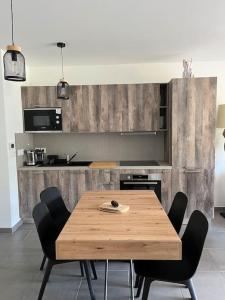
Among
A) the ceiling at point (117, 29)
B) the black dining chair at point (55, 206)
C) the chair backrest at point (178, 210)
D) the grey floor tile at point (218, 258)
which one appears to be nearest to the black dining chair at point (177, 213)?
the chair backrest at point (178, 210)

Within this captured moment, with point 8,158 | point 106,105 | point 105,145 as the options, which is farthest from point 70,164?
point 106,105

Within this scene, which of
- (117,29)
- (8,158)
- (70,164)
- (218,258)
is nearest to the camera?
(117,29)

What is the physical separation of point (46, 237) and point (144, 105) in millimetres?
2591

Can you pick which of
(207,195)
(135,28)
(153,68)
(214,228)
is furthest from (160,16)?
(214,228)

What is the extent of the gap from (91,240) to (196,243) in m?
0.77

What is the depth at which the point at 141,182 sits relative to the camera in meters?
3.87

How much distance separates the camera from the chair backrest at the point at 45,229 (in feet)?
6.86

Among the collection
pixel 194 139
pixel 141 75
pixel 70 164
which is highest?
pixel 141 75

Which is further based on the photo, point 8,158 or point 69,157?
point 69,157

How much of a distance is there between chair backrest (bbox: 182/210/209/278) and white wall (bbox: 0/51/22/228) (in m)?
2.62

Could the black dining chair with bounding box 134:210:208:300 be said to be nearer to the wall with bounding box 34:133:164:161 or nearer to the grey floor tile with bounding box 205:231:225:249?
the grey floor tile with bounding box 205:231:225:249

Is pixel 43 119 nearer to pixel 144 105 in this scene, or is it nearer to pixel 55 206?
pixel 144 105

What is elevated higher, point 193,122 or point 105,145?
point 193,122

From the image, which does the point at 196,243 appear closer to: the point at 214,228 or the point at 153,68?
the point at 214,228
